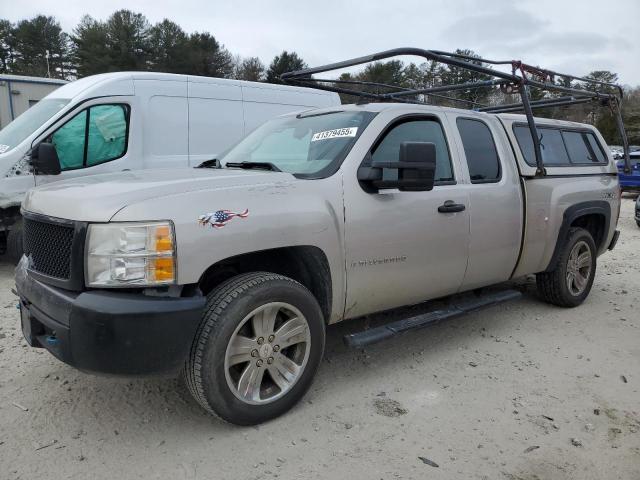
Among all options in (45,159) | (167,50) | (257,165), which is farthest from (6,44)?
(257,165)

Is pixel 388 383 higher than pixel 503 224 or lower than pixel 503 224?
lower

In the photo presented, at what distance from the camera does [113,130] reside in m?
6.67

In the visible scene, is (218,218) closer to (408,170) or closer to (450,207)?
(408,170)

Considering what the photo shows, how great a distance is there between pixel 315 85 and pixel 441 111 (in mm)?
1628

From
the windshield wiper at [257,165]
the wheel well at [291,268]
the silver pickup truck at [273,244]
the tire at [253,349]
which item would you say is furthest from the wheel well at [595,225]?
the tire at [253,349]

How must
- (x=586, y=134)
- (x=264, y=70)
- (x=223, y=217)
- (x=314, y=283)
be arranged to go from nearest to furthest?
1. (x=223, y=217)
2. (x=314, y=283)
3. (x=586, y=134)
4. (x=264, y=70)

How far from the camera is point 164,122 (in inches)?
277

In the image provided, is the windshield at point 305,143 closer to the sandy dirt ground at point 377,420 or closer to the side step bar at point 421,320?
the side step bar at point 421,320

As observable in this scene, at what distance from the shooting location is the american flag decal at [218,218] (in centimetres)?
262

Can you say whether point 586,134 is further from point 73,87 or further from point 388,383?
point 73,87

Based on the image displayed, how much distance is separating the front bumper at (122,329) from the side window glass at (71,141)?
168 inches

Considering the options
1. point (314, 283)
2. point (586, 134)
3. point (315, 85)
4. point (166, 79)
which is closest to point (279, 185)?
point (314, 283)

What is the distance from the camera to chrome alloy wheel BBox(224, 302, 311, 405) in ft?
9.29

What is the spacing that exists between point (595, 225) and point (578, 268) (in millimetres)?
653
